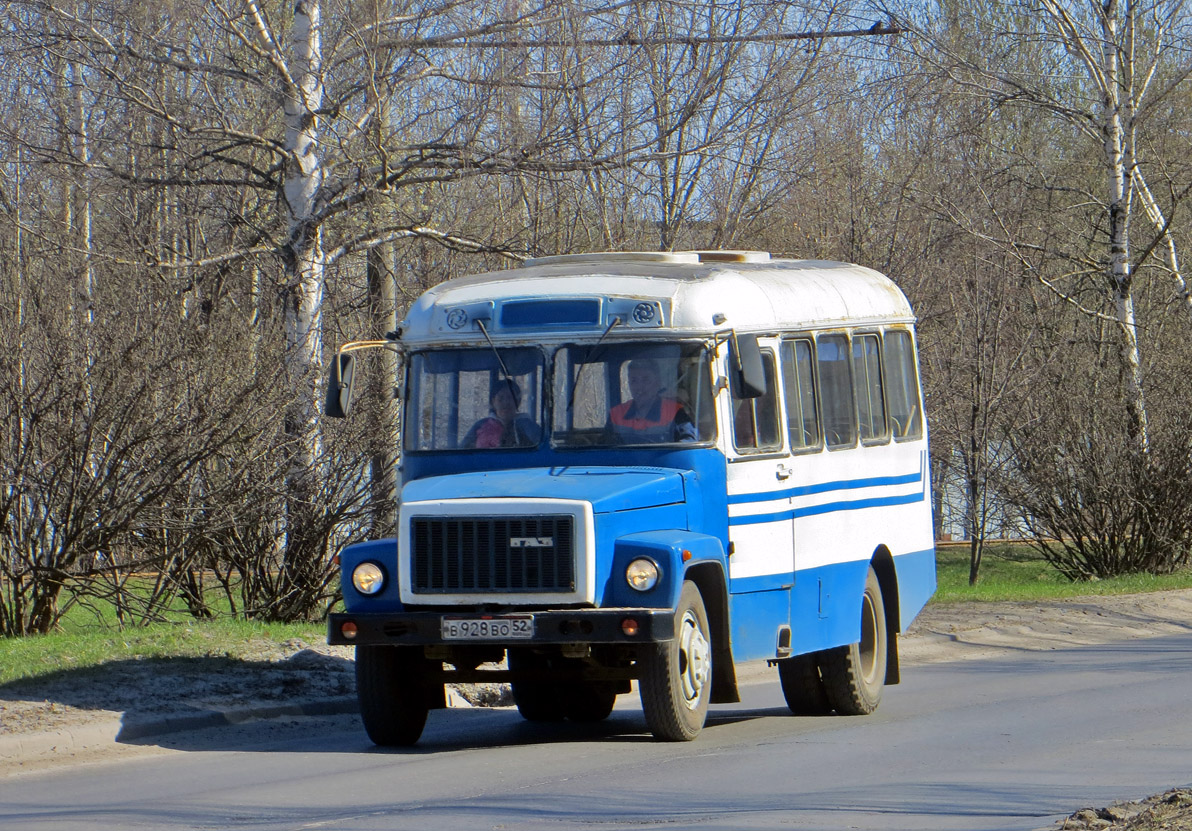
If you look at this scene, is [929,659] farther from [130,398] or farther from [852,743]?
[130,398]

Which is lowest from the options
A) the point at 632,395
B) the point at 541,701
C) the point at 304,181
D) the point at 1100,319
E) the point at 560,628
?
the point at 541,701

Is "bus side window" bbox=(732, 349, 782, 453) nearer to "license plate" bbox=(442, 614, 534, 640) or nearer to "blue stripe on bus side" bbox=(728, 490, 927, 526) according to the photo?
"blue stripe on bus side" bbox=(728, 490, 927, 526)

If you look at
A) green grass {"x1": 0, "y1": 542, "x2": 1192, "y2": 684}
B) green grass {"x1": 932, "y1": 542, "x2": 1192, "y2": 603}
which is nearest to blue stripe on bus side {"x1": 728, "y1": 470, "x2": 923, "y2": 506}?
green grass {"x1": 0, "y1": 542, "x2": 1192, "y2": 684}

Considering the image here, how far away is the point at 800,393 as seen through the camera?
11.8 meters

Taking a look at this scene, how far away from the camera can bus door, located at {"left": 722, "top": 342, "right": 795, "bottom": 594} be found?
11062 millimetres

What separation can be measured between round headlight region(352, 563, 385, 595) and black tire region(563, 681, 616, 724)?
7.05 feet

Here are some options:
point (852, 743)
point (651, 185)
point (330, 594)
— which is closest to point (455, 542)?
point (852, 743)

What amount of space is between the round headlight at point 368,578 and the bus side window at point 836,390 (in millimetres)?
3304

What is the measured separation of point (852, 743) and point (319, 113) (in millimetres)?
9681

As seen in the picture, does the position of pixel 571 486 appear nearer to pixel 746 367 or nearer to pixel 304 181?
pixel 746 367

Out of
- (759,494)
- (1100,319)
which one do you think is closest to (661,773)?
(759,494)

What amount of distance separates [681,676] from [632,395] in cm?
174

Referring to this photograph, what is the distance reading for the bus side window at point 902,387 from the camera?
13500 millimetres

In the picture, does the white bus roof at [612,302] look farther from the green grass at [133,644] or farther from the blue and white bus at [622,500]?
the green grass at [133,644]
